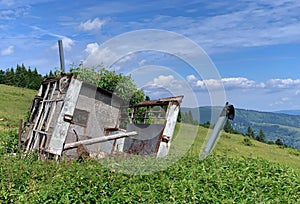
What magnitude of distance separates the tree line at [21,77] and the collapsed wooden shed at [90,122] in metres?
38.6

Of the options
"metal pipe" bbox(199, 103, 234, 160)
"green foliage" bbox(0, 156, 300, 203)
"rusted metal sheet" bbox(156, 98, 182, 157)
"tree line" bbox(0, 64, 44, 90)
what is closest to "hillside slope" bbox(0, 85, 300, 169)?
"rusted metal sheet" bbox(156, 98, 182, 157)

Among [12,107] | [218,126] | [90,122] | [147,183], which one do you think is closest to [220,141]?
[218,126]

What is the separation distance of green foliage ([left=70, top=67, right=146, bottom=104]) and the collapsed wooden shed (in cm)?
→ 63

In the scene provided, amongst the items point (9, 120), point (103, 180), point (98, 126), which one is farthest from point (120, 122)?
point (9, 120)

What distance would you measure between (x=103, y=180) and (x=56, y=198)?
2.52ft

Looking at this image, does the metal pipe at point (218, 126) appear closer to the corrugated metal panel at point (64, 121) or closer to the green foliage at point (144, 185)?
the green foliage at point (144, 185)

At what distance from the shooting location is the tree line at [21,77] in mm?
48438

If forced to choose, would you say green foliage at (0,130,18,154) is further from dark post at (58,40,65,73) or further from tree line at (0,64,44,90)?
tree line at (0,64,44,90)

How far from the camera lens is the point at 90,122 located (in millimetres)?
9930

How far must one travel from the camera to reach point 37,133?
9.81 metres

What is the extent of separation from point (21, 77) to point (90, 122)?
42607 mm

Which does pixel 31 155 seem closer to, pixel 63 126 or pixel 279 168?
pixel 63 126

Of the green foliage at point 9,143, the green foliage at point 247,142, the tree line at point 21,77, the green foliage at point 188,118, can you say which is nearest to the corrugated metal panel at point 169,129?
the green foliage at point 188,118

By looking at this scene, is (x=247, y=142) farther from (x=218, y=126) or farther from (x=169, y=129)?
(x=169, y=129)
